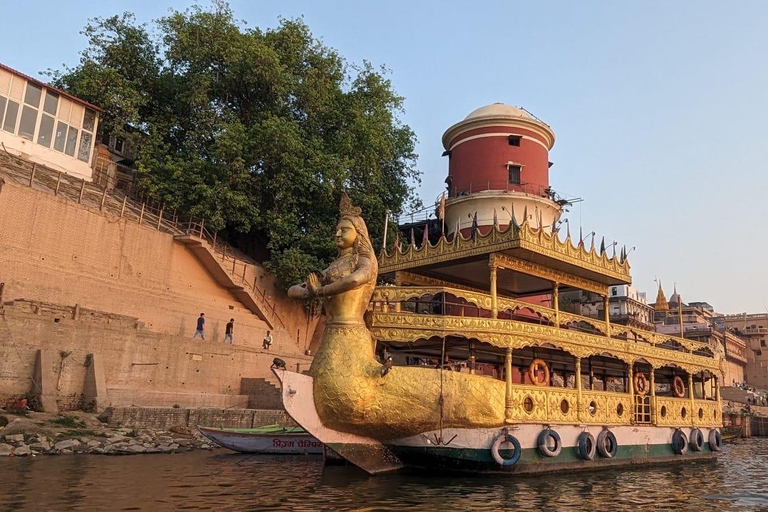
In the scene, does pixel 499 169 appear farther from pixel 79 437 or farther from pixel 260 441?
pixel 79 437

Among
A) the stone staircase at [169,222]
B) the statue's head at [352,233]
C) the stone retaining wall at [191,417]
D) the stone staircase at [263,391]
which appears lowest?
the stone retaining wall at [191,417]

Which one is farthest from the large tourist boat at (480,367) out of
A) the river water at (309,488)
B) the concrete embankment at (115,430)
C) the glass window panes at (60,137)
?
the glass window panes at (60,137)

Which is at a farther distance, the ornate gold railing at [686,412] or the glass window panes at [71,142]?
the glass window panes at [71,142]

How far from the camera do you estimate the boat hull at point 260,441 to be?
15375 millimetres

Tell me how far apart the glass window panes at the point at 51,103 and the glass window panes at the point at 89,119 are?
1.37 metres

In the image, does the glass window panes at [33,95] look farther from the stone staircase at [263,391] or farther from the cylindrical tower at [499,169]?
the cylindrical tower at [499,169]

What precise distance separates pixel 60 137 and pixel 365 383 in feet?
65.8

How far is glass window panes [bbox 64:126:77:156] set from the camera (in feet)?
82.9

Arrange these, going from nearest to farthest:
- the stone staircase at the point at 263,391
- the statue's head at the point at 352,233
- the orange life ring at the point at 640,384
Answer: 1. the statue's head at the point at 352,233
2. the orange life ring at the point at 640,384
3. the stone staircase at the point at 263,391

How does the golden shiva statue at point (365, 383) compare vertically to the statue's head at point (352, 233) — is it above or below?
below

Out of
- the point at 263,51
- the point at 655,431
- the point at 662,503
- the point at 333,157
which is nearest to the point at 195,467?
the point at 662,503

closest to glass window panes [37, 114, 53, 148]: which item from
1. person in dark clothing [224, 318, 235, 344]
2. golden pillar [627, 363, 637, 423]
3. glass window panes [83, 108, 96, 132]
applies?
glass window panes [83, 108, 96, 132]

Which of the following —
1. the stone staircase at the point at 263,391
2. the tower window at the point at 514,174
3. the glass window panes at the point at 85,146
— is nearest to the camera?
the stone staircase at the point at 263,391

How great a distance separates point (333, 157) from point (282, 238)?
4.13 metres
